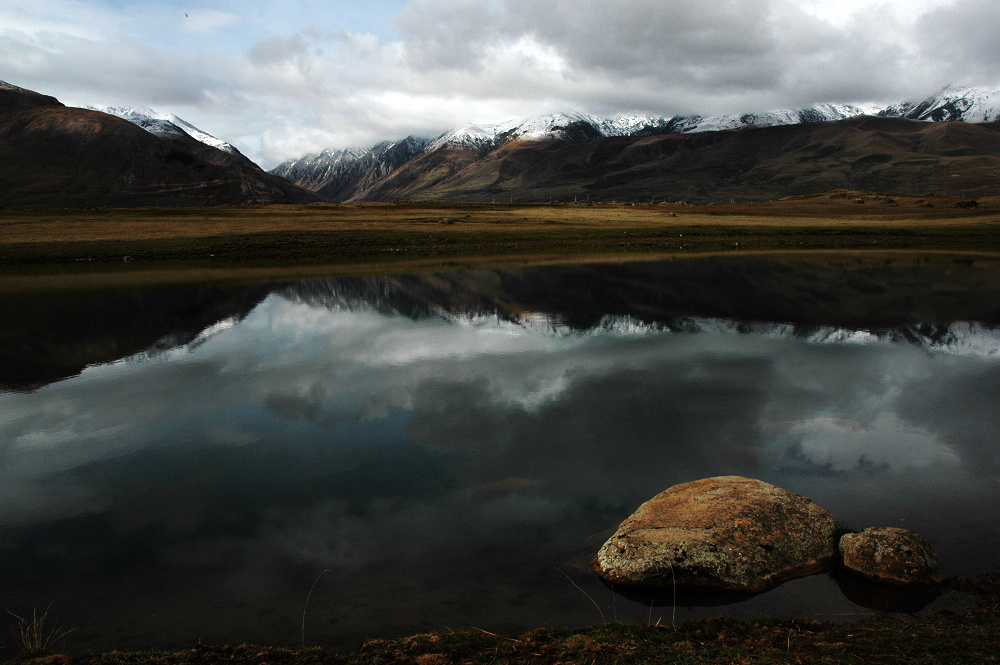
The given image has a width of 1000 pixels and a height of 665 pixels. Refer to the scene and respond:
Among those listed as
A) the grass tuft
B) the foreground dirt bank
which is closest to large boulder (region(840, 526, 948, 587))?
the foreground dirt bank

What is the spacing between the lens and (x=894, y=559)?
889 cm

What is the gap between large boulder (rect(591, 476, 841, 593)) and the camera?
8969 mm

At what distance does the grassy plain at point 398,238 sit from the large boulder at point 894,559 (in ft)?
162

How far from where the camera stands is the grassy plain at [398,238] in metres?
59.8

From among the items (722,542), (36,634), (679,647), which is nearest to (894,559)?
(722,542)

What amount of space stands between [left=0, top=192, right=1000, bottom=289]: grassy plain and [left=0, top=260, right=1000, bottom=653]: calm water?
29.8m

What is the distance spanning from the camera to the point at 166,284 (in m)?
47.0

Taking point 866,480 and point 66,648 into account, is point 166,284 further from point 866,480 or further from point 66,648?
point 866,480

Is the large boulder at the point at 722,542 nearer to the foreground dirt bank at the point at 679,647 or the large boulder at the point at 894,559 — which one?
the large boulder at the point at 894,559

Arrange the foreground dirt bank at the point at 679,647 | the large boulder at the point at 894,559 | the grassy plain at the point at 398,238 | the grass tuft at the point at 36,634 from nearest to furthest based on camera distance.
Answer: the foreground dirt bank at the point at 679,647
the grass tuft at the point at 36,634
the large boulder at the point at 894,559
the grassy plain at the point at 398,238

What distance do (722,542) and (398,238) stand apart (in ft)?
237

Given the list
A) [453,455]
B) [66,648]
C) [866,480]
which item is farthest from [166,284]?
[866,480]

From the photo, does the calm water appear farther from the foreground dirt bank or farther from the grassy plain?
the grassy plain

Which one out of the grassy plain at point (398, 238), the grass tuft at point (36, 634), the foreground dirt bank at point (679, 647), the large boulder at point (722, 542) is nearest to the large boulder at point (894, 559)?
the large boulder at point (722, 542)
